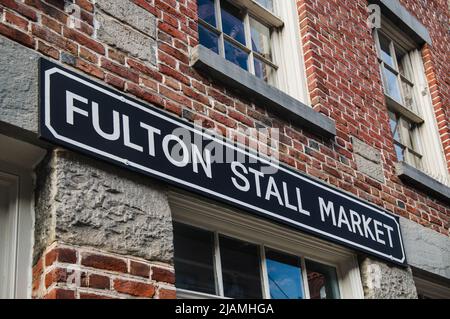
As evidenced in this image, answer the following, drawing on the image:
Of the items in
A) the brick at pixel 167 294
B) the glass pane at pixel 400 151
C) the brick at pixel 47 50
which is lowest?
the brick at pixel 167 294

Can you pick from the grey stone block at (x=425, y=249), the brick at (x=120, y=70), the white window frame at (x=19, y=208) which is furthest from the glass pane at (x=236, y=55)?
the white window frame at (x=19, y=208)

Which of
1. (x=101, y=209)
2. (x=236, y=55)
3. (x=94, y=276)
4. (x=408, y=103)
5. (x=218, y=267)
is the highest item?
(x=408, y=103)

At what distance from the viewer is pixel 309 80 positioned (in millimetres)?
5312

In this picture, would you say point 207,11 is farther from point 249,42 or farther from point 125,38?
point 125,38

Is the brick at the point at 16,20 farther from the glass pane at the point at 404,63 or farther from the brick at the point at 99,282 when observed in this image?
the glass pane at the point at 404,63

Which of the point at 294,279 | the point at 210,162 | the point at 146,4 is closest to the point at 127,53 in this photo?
the point at 146,4

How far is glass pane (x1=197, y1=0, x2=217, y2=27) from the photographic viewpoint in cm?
498

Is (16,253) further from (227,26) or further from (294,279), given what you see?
(227,26)

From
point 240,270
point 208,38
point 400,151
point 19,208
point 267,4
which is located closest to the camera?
point 19,208

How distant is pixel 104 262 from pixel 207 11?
2613mm

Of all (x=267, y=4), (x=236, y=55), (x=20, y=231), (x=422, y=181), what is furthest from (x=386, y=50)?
(x=20, y=231)

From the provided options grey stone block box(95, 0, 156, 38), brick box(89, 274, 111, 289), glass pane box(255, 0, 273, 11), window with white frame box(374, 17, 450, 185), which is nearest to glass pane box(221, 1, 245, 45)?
glass pane box(255, 0, 273, 11)

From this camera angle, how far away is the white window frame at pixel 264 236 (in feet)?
12.5

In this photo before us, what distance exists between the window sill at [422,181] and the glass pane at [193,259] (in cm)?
245
